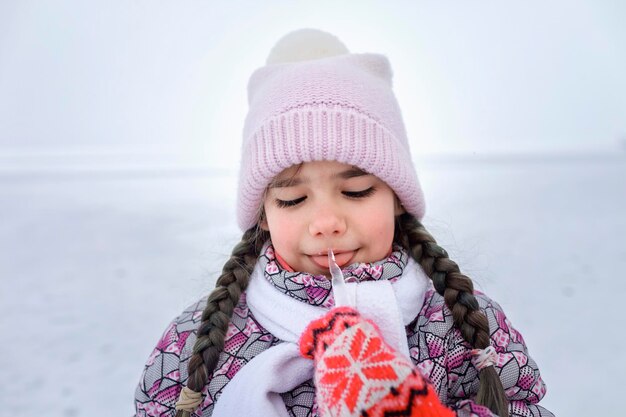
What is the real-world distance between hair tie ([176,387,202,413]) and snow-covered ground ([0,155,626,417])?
0.35m

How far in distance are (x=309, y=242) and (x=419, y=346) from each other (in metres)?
0.25

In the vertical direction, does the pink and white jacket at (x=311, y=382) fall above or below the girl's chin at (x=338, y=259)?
below

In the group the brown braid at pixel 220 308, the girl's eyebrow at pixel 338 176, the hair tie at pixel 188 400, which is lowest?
the hair tie at pixel 188 400

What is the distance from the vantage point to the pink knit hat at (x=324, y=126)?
2.52 feet

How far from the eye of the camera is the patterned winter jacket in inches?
30.2

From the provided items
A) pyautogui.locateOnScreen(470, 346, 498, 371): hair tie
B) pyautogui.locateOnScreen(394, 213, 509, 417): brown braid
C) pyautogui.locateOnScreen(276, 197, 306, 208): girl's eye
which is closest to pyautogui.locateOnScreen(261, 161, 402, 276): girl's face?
pyautogui.locateOnScreen(276, 197, 306, 208): girl's eye

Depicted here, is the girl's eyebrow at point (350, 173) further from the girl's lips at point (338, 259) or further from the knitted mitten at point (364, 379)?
the knitted mitten at point (364, 379)

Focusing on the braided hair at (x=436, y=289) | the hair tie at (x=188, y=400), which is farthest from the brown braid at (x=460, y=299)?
the hair tie at (x=188, y=400)

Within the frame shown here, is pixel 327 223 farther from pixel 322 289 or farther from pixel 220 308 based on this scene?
pixel 220 308

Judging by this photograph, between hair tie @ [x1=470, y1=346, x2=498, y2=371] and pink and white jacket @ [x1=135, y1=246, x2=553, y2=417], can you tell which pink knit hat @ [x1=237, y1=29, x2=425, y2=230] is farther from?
hair tie @ [x1=470, y1=346, x2=498, y2=371]

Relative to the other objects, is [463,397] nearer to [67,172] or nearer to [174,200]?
[174,200]

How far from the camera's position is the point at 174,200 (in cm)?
365

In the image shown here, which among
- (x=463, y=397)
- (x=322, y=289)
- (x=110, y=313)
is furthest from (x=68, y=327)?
(x=463, y=397)

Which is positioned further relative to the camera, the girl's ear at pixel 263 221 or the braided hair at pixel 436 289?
the girl's ear at pixel 263 221
